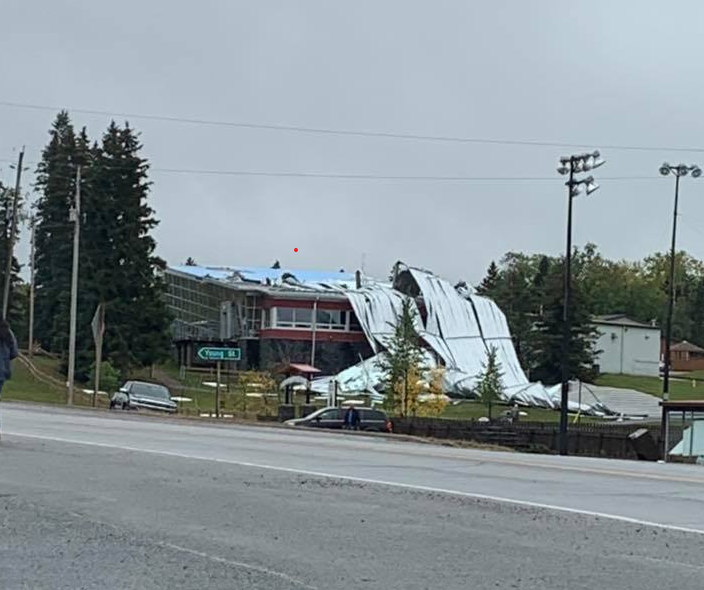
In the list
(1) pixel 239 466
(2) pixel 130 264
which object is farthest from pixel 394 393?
(1) pixel 239 466

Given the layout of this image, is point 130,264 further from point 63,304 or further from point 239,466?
point 239,466

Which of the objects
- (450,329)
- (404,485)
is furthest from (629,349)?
(404,485)

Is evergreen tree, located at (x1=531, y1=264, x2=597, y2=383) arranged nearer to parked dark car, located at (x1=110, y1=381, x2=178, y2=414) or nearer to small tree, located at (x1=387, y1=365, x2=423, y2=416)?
small tree, located at (x1=387, y1=365, x2=423, y2=416)

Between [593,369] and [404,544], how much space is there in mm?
94956

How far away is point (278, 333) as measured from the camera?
9231 cm

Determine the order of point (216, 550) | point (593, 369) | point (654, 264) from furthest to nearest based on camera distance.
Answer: point (654, 264)
point (593, 369)
point (216, 550)

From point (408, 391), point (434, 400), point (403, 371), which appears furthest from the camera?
point (434, 400)

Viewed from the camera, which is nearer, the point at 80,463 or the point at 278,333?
the point at 80,463

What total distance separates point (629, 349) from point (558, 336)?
34780 mm

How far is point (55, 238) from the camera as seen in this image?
88625 millimetres

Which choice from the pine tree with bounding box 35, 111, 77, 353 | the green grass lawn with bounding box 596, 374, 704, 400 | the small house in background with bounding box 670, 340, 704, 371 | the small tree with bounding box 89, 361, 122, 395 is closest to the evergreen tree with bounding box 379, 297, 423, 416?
the small tree with bounding box 89, 361, 122, 395

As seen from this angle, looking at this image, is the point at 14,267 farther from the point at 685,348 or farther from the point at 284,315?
the point at 685,348

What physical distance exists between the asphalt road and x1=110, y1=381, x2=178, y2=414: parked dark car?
24.7 metres

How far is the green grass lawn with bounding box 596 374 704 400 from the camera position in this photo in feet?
Result: 314
